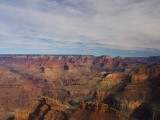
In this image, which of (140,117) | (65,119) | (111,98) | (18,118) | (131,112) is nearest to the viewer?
(65,119)

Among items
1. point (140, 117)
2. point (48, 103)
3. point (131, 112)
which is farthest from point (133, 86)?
point (48, 103)

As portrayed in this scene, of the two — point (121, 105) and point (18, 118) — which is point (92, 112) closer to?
point (18, 118)

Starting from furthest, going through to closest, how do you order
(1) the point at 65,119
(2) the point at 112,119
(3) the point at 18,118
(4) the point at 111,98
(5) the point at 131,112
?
(4) the point at 111,98, (5) the point at 131,112, (3) the point at 18,118, (1) the point at 65,119, (2) the point at 112,119

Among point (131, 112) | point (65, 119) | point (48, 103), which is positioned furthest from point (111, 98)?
point (65, 119)

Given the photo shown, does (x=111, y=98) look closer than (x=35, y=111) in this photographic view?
No

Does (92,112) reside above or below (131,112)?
above

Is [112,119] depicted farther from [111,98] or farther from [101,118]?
[111,98]

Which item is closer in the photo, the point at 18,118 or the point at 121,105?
the point at 18,118

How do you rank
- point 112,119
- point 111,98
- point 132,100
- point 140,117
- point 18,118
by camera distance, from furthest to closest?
point 111,98 < point 132,100 < point 140,117 < point 18,118 < point 112,119

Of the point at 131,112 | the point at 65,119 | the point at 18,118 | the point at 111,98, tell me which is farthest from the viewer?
the point at 111,98
